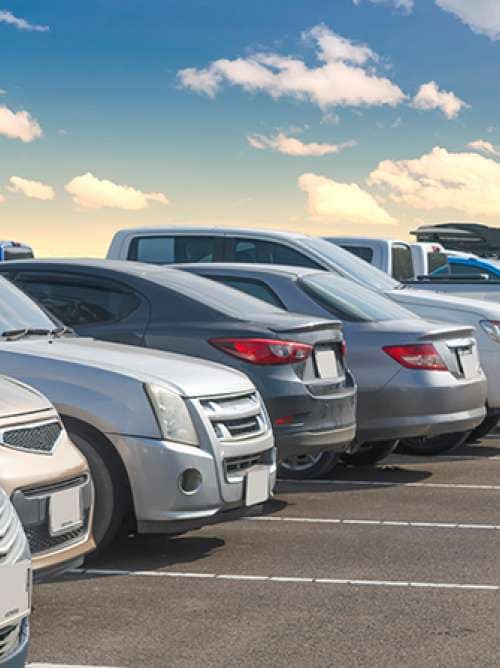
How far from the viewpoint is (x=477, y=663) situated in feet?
18.5

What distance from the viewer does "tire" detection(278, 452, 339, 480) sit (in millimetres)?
10578

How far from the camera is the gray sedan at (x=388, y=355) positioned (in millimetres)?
10742

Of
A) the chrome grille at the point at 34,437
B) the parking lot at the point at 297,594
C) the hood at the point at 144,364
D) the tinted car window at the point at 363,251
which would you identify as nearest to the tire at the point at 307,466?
the parking lot at the point at 297,594

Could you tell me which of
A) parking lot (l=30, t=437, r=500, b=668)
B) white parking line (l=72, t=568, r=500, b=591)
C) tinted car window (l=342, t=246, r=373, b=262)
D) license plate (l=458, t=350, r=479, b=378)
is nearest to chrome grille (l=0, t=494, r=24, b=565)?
parking lot (l=30, t=437, r=500, b=668)

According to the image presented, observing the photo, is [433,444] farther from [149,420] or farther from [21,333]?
[149,420]

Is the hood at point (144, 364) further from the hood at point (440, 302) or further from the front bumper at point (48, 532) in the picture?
the hood at point (440, 302)

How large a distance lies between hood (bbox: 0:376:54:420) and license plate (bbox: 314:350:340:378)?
3.35 m

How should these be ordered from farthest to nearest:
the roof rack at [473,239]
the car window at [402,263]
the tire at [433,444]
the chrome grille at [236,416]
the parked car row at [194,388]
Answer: the roof rack at [473,239], the car window at [402,263], the tire at [433,444], the chrome grille at [236,416], the parked car row at [194,388]

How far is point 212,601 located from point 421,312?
692cm

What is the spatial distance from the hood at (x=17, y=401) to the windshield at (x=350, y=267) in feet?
24.0

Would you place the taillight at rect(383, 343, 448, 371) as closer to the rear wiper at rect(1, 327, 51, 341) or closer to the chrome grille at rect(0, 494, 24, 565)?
the rear wiper at rect(1, 327, 51, 341)

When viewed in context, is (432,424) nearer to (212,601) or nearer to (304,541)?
(304,541)

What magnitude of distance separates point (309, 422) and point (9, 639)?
464cm

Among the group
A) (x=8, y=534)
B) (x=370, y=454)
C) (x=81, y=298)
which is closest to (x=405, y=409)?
(x=370, y=454)
